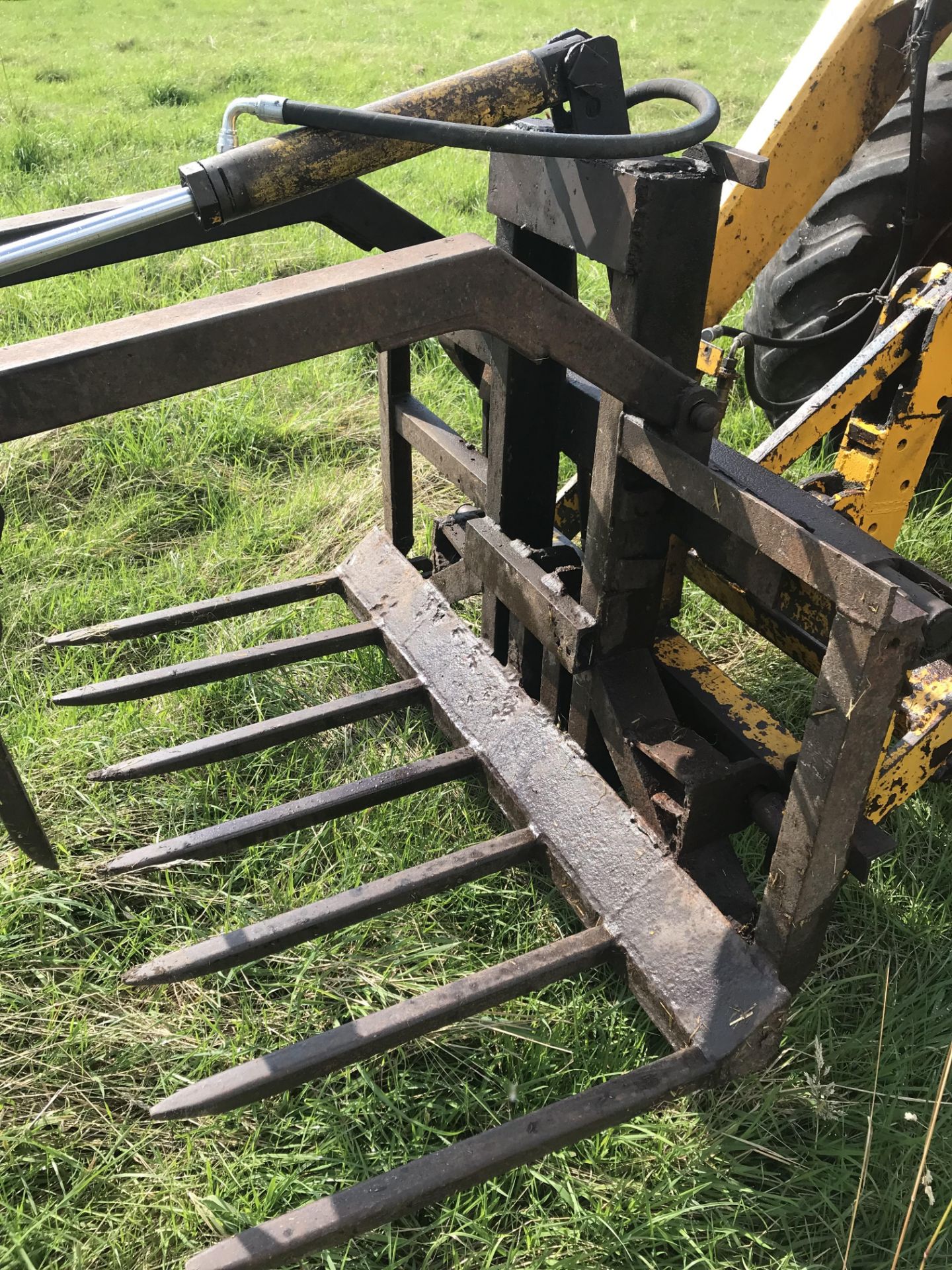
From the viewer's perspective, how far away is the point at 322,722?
2.45m

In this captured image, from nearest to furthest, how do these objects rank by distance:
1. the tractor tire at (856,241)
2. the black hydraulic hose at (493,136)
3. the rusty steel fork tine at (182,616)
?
the black hydraulic hose at (493,136) → the rusty steel fork tine at (182,616) → the tractor tire at (856,241)

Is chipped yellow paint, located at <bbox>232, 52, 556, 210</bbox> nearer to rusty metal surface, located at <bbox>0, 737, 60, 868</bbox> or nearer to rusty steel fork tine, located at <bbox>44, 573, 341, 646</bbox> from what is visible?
rusty metal surface, located at <bbox>0, 737, 60, 868</bbox>

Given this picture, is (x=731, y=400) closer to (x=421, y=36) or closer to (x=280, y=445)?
(x=280, y=445)

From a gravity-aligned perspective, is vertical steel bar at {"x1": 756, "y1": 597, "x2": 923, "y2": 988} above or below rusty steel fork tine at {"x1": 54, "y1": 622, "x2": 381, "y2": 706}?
above

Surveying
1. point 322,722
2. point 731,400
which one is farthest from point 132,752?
point 731,400

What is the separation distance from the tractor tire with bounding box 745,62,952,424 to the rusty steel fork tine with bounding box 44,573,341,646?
5.26 ft

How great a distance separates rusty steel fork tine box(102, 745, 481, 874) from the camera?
2164 mm

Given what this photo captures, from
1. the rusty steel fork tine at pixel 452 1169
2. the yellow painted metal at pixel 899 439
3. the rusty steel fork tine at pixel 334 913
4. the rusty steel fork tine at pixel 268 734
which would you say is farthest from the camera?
the rusty steel fork tine at pixel 268 734

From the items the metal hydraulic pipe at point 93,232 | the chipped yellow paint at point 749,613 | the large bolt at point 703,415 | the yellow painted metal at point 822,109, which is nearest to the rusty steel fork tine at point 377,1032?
the chipped yellow paint at point 749,613

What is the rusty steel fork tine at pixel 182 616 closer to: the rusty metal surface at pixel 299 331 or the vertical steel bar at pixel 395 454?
the vertical steel bar at pixel 395 454

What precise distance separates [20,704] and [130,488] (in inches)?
45.7

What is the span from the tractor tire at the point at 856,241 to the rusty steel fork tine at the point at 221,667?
1.48m

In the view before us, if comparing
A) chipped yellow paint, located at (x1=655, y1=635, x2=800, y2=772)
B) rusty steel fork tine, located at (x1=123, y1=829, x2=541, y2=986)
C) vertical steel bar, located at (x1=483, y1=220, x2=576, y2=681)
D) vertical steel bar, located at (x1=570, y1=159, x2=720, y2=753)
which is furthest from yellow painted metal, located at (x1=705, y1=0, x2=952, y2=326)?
→ rusty steel fork tine, located at (x1=123, y1=829, x2=541, y2=986)

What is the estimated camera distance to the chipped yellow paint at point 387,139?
1.47 m
